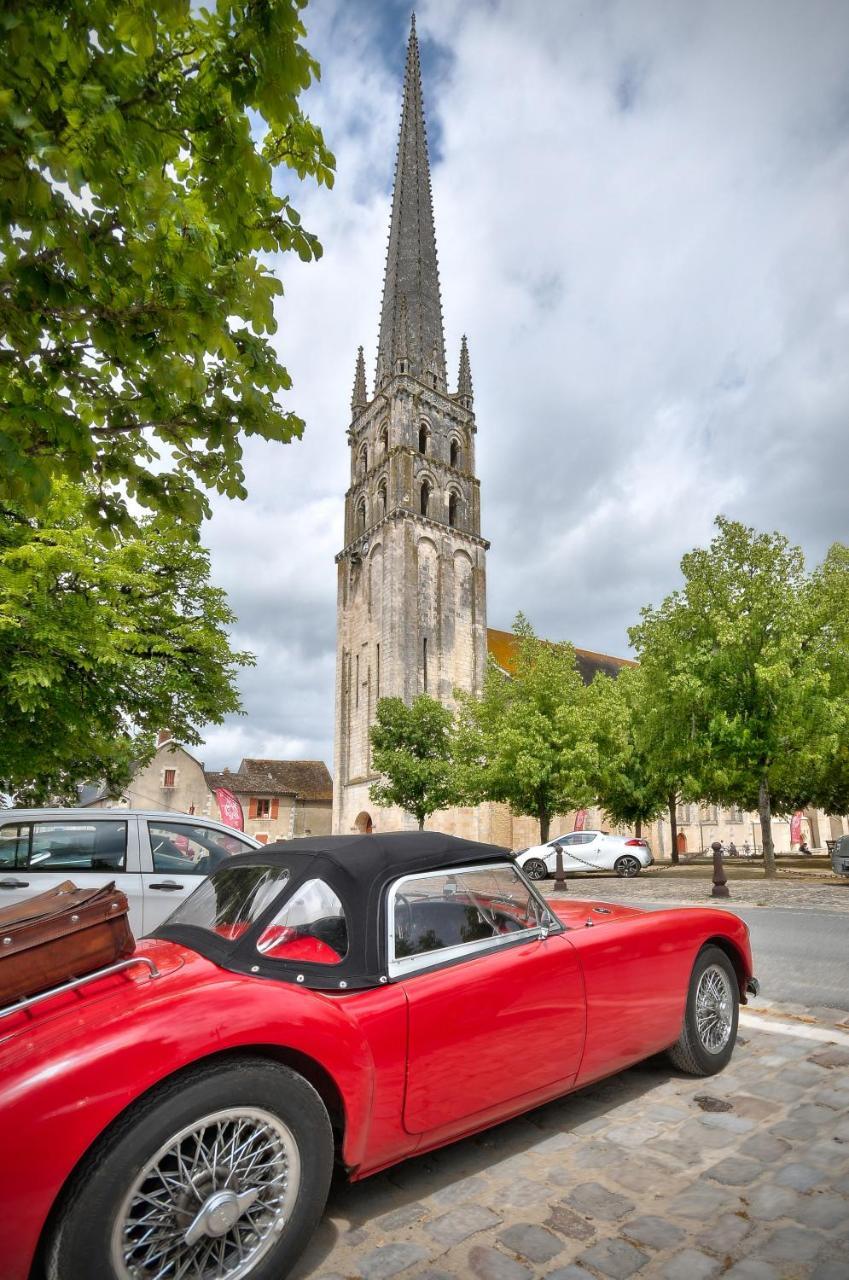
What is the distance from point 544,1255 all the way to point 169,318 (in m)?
4.39

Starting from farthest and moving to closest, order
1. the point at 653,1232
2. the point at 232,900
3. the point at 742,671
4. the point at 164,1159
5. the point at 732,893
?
the point at 742,671
the point at 732,893
the point at 232,900
the point at 653,1232
the point at 164,1159

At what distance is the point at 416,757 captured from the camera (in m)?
31.3

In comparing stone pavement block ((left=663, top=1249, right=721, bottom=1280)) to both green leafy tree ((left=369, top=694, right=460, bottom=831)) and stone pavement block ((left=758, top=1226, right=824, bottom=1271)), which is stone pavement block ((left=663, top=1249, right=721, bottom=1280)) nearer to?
stone pavement block ((left=758, top=1226, right=824, bottom=1271))

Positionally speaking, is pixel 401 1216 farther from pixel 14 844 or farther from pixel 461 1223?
pixel 14 844

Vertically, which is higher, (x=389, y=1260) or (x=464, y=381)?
(x=464, y=381)

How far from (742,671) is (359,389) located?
Result: 44.3 m

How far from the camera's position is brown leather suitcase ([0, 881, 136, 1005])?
2.13 m

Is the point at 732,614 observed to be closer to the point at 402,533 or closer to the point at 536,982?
the point at 536,982

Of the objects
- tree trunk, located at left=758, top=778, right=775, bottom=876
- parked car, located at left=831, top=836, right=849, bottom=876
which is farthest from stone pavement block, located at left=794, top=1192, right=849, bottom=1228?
tree trunk, located at left=758, top=778, right=775, bottom=876

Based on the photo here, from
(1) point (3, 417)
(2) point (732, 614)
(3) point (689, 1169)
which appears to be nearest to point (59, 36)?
(1) point (3, 417)

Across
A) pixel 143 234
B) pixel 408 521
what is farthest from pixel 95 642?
pixel 408 521

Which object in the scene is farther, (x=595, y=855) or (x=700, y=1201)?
(x=595, y=855)

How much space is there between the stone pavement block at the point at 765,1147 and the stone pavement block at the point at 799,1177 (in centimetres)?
11

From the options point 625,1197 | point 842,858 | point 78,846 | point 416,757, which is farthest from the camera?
point 416,757
